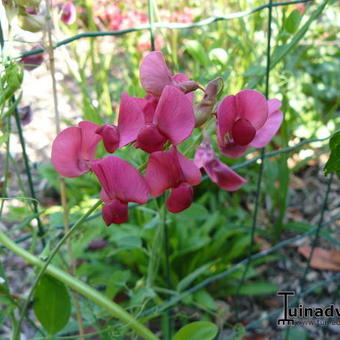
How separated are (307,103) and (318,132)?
1.16 ft

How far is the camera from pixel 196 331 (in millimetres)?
647

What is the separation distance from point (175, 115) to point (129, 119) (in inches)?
1.9

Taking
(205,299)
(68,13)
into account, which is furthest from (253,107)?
(205,299)

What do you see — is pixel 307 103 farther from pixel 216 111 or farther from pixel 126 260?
pixel 216 111

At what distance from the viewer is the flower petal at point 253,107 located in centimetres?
53

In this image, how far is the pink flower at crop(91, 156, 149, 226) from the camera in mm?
491

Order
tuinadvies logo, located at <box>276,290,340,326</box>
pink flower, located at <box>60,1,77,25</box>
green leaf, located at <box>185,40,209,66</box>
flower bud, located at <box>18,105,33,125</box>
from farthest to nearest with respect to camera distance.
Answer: tuinadvies logo, located at <box>276,290,340,326</box>
green leaf, located at <box>185,40,209,66</box>
pink flower, located at <box>60,1,77,25</box>
flower bud, located at <box>18,105,33,125</box>

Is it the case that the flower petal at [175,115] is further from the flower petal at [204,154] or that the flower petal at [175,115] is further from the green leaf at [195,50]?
the green leaf at [195,50]

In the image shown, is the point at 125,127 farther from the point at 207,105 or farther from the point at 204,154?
the point at 204,154

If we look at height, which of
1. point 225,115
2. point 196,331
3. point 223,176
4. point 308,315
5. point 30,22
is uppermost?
point 30,22

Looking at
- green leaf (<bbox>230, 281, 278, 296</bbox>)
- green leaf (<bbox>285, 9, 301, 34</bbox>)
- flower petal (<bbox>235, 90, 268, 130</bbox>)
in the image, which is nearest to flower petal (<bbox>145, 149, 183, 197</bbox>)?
flower petal (<bbox>235, 90, 268, 130</bbox>)

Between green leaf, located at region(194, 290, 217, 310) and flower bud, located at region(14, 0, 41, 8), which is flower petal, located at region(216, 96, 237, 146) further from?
green leaf, located at region(194, 290, 217, 310)

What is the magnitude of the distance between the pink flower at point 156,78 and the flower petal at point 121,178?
89mm

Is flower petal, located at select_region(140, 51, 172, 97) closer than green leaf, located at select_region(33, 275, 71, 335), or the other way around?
flower petal, located at select_region(140, 51, 172, 97)
